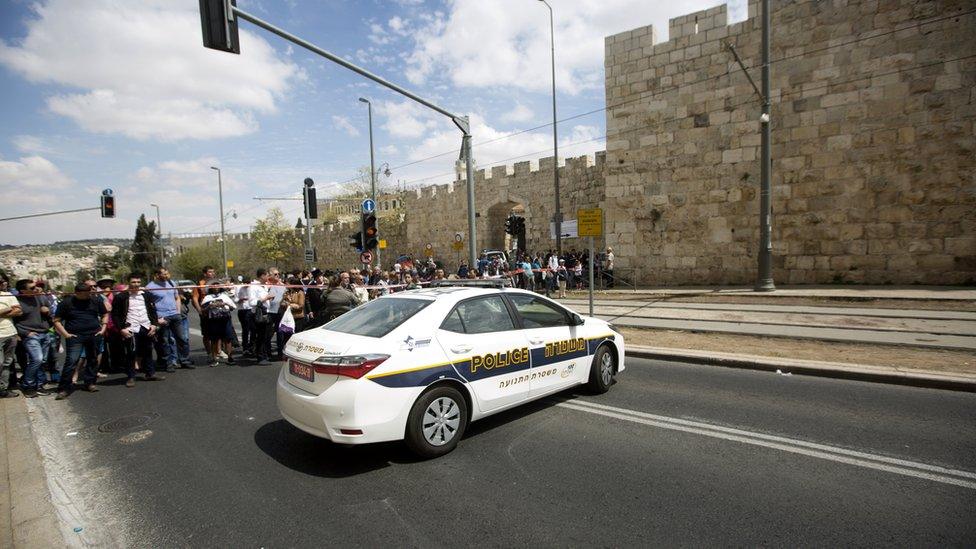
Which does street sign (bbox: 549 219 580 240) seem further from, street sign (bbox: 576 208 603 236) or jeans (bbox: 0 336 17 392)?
jeans (bbox: 0 336 17 392)

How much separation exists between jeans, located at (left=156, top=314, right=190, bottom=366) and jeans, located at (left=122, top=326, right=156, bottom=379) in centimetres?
28

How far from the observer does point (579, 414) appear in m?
5.18

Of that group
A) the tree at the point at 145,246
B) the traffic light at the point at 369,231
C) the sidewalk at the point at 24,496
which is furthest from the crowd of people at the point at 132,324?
the tree at the point at 145,246

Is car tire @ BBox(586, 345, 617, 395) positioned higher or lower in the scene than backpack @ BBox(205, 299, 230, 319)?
lower

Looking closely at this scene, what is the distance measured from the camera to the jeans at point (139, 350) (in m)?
7.39

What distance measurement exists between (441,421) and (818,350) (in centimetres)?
665

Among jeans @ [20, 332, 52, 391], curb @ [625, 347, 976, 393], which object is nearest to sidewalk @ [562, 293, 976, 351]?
curb @ [625, 347, 976, 393]

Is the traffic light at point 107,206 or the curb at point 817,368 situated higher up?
the traffic light at point 107,206

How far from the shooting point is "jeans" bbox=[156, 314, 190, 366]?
26.8 feet

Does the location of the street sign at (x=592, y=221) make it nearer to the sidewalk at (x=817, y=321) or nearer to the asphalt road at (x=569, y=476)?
the sidewalk at (x=817, y=321)

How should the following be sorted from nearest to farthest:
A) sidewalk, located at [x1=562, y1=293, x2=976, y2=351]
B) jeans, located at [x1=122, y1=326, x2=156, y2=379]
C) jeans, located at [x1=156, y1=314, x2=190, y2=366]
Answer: jeans, located at [x1=122, y1=326, x2=156, y2=379], sidewalk, located at [x1=562, y1=293, x2=976, y2=351], jeans, located at [x1=156, y1=314, x2=190, y2=366]

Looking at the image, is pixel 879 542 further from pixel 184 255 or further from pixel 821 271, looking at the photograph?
pixel 184 255

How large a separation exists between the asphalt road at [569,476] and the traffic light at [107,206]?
757 inches

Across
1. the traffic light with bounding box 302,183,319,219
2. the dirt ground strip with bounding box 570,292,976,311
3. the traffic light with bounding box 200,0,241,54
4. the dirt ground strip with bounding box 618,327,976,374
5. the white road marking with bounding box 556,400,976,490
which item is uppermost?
the traffic light with bounding box 200,0,241,54
